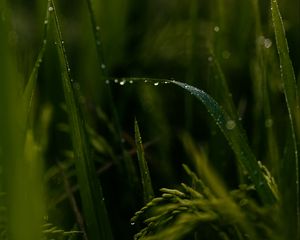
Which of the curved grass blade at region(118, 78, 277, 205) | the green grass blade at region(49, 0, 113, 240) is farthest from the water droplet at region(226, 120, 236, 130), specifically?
the green grass blade at region(49, 0, 113, 240)

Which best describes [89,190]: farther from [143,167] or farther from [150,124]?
[150,124]

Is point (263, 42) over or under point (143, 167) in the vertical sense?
over

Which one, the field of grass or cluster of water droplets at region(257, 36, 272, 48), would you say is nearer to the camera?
the field of grass

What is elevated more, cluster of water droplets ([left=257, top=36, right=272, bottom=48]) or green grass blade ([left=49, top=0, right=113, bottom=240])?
cluster of water droplets ([left=257, top=36, right=272, bottom=48])

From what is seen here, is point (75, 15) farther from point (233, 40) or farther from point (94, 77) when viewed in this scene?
point (233, 40)

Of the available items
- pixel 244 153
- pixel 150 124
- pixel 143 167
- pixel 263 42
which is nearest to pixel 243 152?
pixel 244 153

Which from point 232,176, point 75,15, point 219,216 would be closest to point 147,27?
point 75,15

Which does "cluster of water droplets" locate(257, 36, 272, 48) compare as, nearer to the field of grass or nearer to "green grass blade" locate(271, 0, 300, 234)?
the field of grass

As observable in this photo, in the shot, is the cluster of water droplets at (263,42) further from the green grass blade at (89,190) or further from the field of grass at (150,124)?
the green grass blade at (89,190)
